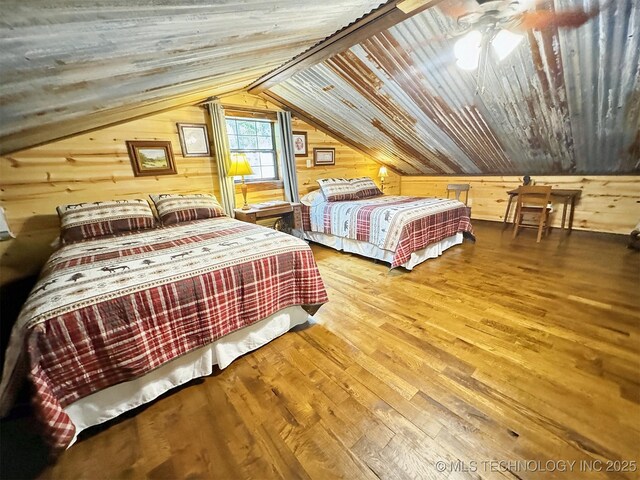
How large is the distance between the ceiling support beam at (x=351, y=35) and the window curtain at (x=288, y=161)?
73cm

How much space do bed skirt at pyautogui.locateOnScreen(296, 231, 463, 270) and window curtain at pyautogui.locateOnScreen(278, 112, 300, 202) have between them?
0.63 m

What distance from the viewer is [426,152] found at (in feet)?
13.7

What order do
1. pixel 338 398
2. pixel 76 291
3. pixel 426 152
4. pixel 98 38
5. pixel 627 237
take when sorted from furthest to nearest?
1. pixel 426 152
2. pixel 627 237
3. pixel 338 398
4. pixel 76 291
5. pixel 98 38

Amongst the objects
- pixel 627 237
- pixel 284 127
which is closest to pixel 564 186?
pixel 627 237

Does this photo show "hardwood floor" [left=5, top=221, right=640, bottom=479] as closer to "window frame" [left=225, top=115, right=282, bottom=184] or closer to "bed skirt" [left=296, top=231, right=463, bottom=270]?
"bed skirt" [left=296, top=231, right=463, bottom=270]

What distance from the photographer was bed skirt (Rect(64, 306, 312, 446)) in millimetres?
1176

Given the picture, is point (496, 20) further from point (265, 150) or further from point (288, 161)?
point (265, 150)

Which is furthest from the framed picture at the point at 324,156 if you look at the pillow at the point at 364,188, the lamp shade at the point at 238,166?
the lamp shade at the point at 238,166

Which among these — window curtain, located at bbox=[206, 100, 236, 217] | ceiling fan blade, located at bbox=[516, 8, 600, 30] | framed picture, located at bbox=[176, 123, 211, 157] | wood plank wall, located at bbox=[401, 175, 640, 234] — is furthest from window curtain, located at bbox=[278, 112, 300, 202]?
wood plank wall, located at bbox=[401, 175, 640, 234]

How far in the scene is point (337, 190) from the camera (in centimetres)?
372

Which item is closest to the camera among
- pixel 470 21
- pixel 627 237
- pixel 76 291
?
pixel 76 291

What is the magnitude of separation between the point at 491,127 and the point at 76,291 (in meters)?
4.11

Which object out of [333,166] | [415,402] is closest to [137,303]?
[415,402]

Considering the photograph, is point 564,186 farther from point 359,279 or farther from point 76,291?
point 76,291
